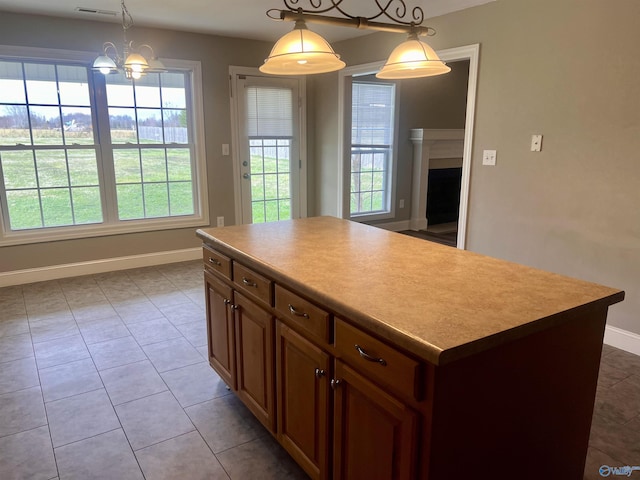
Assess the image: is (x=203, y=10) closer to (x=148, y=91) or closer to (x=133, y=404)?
(x=148, y=91)

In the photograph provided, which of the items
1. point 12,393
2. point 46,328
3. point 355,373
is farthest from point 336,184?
point 355,373

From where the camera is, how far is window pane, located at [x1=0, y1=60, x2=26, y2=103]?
3988 millimetres

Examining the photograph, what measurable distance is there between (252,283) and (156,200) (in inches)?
132

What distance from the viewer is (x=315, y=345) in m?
1.57

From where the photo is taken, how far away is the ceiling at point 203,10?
3607 millimetres

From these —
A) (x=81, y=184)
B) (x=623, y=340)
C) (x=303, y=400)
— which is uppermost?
(x=81, y=184)

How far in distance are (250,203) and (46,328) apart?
2.66 metres

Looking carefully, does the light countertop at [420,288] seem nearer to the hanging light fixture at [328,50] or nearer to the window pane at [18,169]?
the hanging light fixture at [328,50]

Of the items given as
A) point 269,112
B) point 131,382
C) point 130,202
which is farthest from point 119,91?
point 131,382

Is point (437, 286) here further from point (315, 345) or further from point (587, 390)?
point (587, 390)

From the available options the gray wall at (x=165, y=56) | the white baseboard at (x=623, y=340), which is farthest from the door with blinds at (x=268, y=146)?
the white baseboard at (x=623, y=340)

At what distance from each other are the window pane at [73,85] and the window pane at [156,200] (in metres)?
1.01

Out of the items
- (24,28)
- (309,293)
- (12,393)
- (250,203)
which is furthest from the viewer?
(250,203)

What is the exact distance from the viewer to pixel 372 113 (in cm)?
617
